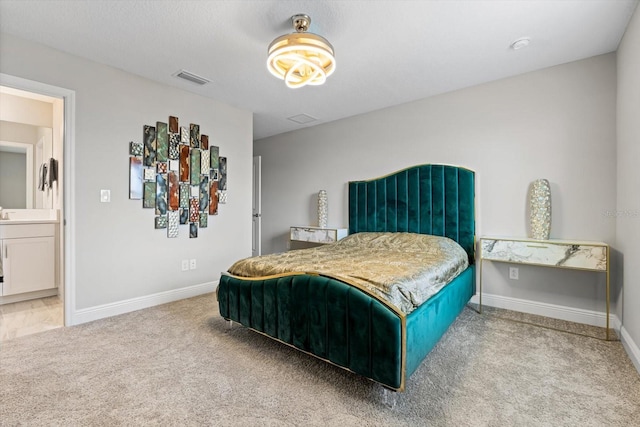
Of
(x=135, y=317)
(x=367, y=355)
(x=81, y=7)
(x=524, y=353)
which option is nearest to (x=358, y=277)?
(x=367, y=355)

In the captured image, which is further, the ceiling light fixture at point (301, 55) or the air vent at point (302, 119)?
the air vent at point (302, 119)

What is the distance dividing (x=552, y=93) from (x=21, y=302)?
229 inches

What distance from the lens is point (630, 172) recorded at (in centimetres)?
217

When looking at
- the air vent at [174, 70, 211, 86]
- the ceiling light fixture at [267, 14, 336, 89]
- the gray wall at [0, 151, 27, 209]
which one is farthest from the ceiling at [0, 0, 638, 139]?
the gray wall at [0, 151, 27, 209]

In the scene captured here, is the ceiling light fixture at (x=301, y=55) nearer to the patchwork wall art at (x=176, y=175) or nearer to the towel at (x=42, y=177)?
the patchwork wall art at (x=176, y=175)

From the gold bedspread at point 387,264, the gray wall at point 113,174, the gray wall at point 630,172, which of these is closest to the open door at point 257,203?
the gray wall at point 113,174

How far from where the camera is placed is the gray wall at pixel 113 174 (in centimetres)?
262

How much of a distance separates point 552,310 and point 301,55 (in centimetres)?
314

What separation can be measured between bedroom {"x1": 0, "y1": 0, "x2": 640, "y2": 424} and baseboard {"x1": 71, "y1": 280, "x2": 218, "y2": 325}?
0.4 inches

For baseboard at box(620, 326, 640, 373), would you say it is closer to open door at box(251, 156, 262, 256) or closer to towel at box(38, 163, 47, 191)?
open door at box(251, 156, 262, 256)

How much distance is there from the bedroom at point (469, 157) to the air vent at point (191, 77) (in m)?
0.33

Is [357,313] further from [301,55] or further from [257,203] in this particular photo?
[257,203]

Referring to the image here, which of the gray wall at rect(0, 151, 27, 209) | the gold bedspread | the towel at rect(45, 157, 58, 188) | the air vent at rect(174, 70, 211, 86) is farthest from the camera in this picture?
the gray wall at rect(0, 151, 27, 209)

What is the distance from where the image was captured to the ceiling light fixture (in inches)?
78.5
